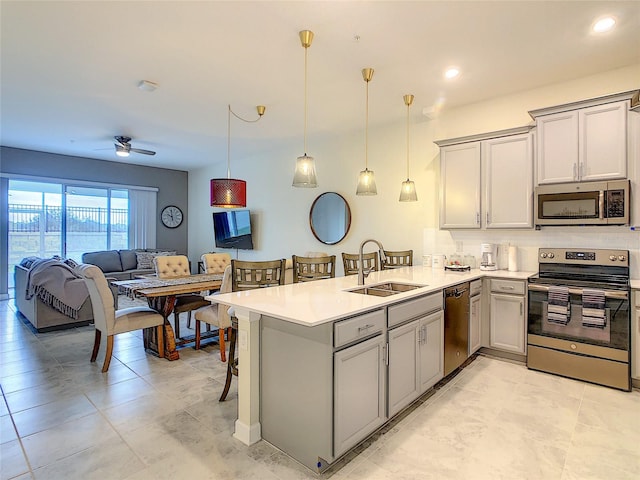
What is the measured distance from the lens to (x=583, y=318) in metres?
2.98

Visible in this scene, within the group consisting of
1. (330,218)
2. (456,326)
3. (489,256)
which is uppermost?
(330,218)

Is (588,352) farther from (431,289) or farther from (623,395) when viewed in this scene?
(431,289)

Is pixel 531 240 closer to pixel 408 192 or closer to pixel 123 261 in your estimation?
pixel 408 192

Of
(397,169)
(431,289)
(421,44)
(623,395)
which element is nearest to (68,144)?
(397,169)

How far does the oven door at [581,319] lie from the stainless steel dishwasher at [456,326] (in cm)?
64

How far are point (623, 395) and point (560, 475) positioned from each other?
1468 millimetres

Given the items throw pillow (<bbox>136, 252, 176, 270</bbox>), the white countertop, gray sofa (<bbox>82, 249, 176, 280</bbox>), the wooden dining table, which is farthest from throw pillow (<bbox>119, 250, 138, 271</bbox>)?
the white countertop

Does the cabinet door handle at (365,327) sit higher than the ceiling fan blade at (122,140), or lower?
lower

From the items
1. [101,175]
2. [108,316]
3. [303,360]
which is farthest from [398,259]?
[101,175]

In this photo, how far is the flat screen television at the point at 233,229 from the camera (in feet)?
22.7

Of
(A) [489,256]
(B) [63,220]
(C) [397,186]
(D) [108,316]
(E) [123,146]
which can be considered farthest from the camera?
(B) [63,220]

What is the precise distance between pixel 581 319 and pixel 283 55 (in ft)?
11.4

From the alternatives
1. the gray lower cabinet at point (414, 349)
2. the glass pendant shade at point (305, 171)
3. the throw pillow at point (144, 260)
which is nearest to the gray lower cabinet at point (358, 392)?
the gray lower cabinet at point (414, 349)

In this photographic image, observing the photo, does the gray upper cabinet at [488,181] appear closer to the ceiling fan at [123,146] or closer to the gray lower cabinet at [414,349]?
the gray lower cabinet at [414,349]
